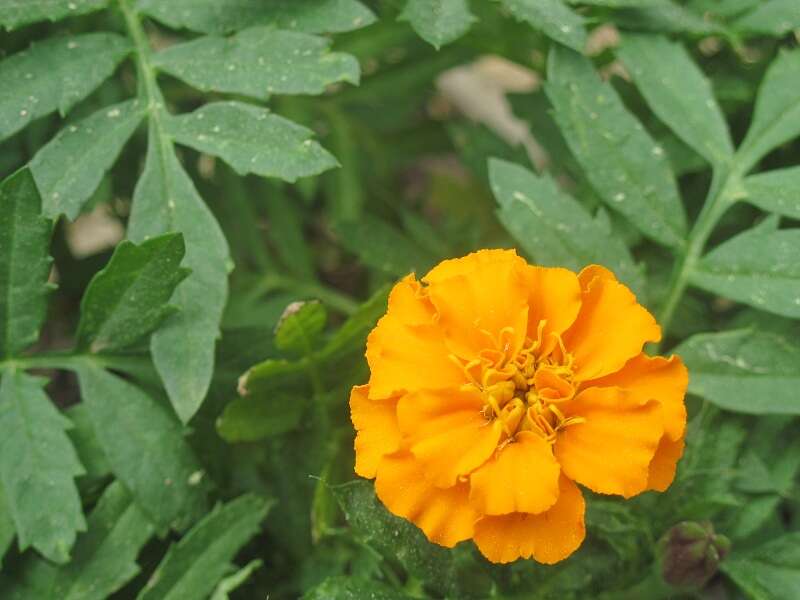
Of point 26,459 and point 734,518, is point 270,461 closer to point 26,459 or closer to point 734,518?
point 26,459

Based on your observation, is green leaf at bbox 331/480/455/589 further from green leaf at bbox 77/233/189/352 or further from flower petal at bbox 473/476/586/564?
green leaf at bbox 77/233/189/352

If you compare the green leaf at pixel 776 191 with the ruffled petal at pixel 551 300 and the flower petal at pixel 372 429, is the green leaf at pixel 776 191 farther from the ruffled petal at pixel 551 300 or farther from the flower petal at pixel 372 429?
the flower petal at pixel 372 429

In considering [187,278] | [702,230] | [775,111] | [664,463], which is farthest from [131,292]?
[775,111]

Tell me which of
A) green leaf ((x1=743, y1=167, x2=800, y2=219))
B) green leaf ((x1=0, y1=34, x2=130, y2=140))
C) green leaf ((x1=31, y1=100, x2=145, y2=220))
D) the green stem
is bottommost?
the green stem

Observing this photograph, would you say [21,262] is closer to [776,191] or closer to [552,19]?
[552,19]

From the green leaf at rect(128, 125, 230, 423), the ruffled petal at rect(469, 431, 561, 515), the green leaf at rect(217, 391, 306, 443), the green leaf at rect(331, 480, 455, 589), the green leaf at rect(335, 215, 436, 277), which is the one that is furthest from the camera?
the green leaf at rect(335, 215, 436, 277)

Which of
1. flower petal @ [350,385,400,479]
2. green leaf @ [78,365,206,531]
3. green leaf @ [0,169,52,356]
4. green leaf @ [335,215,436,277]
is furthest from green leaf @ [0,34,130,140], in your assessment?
flower petal @ [350,385,400,479]
